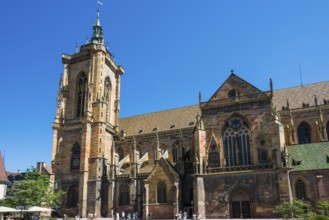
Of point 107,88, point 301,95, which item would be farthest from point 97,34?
point 301,95

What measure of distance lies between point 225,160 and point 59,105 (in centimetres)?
2853

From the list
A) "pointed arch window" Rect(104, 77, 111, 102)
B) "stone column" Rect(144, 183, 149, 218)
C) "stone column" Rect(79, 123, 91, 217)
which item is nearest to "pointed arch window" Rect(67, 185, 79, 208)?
"stone column" Rect(79, 123, 91, 217)

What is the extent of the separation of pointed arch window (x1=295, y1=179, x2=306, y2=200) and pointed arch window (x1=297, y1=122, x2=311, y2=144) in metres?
9.55

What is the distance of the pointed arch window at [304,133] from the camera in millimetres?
40562

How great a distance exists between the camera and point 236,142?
3622cm

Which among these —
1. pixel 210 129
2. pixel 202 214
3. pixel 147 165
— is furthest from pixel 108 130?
pixel 202 214

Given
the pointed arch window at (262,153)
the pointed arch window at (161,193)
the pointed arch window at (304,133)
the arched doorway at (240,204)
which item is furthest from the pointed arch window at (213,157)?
the pointed arch window at (304,133)

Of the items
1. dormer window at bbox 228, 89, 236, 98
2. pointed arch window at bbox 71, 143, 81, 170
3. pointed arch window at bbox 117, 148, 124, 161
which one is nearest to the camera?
dormer window at bbox 228, 89, 236, 98

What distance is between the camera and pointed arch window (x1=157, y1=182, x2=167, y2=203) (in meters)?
38.2

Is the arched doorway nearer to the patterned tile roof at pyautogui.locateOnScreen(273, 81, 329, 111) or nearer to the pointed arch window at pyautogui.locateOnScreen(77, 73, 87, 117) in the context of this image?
the patterned tile roof at pyautogui.locateOnScreen(273, 81, 329, 111)

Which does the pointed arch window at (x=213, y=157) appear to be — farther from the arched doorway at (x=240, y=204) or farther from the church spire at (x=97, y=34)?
the church spire at (x=97, y=34)

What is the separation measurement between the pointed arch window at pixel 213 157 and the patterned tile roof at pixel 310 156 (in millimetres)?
7564

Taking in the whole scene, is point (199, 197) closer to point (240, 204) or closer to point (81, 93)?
point (240, 204)

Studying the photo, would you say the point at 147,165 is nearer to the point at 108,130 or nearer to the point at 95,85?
the point at 108,130
